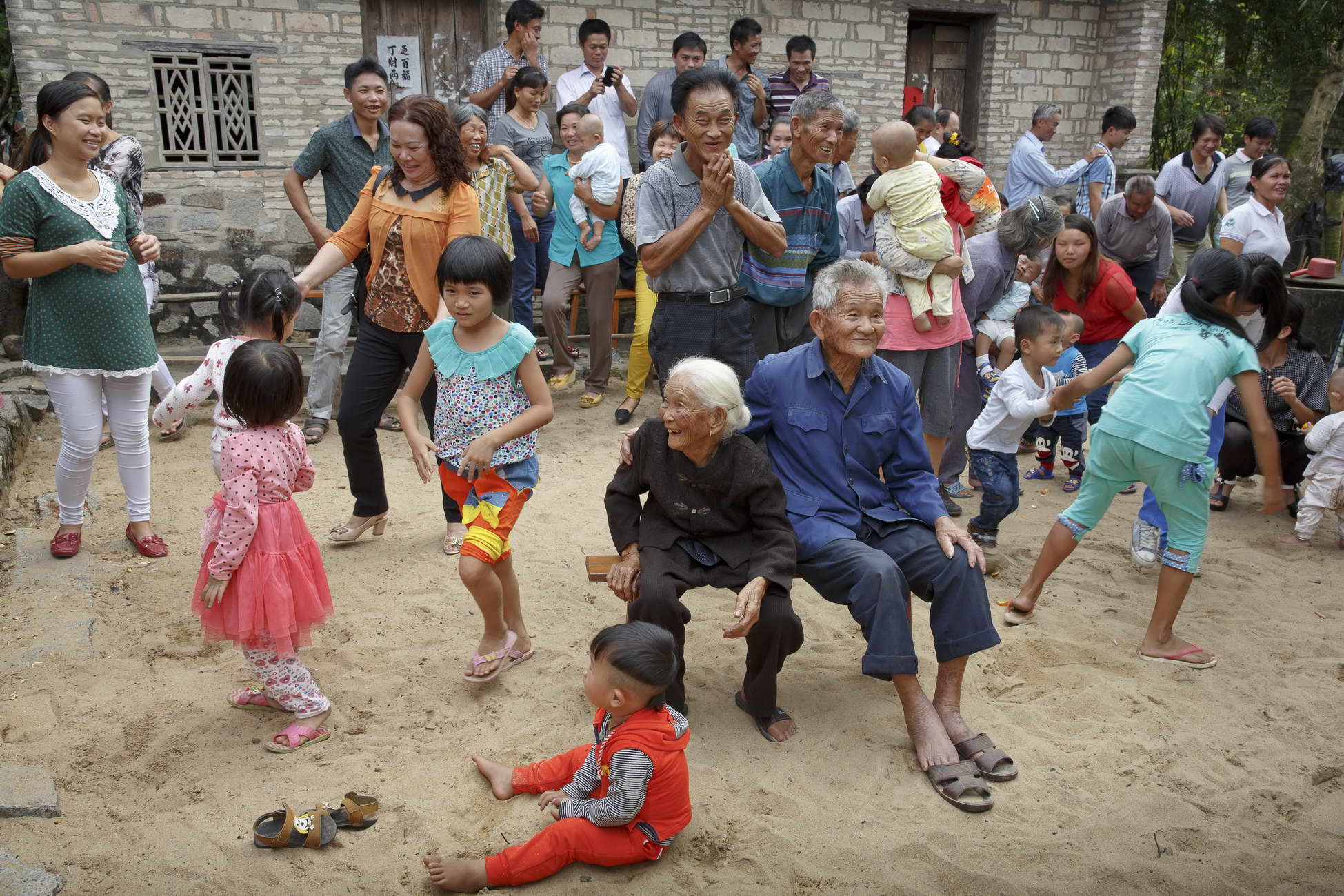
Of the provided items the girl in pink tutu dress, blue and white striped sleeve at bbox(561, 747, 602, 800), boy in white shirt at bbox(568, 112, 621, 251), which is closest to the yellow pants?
boy in white shirt at bbox(568, 112, 621, 251)

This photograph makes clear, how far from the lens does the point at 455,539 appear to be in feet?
16.2

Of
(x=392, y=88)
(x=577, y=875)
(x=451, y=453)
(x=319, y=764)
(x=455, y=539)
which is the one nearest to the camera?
(x=577, y=875)

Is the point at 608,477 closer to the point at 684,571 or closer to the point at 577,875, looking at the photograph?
the point at 684,571

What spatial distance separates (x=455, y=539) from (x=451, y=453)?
1.27 meters

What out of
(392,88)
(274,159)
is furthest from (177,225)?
(392,88)

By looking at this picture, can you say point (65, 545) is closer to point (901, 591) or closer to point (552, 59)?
point (901, 591)

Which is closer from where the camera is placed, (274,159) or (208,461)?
(208,461)

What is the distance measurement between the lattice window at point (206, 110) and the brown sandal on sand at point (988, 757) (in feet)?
24.8

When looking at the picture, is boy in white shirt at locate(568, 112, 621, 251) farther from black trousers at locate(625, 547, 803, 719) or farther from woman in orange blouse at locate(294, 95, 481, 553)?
black trousers at locate(625, 547, 803, 719)

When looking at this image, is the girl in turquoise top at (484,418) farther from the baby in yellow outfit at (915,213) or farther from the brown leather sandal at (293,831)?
the baby in yellow outfit at (915,213)

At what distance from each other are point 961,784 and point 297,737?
2.11 m

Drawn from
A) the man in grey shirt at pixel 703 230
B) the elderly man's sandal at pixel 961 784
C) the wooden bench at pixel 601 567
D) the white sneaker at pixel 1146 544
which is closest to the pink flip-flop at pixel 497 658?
the wooden bench at pixel 601 567

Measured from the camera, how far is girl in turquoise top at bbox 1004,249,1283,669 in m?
4.02

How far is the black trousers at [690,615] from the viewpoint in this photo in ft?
10.8
